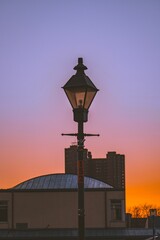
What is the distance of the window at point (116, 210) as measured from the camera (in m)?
58.1

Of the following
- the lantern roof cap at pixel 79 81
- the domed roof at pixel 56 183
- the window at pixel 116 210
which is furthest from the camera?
the domed roof at pixel 56 183

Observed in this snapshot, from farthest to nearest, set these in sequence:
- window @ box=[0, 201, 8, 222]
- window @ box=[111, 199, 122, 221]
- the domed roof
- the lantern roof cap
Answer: the domed roof
window @ box=[0, 201, 8, 222]
window @ box=[111, 199, 122, 221]
the lantern roof cap

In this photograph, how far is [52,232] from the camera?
2298 inches

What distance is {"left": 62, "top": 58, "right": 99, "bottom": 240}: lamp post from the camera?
468 inches

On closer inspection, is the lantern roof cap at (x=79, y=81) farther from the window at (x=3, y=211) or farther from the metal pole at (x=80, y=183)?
the window at (x=3, y=211)

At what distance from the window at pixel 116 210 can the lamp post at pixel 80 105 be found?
152ft

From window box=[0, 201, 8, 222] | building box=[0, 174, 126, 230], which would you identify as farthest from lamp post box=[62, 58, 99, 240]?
window box=[0, 201, 8, 222]

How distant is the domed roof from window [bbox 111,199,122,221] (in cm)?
461

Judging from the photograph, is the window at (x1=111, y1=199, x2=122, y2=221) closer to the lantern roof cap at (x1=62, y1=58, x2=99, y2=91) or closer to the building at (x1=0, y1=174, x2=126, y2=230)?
the building at (x1=0, y1=174, x2=126, y2=230)

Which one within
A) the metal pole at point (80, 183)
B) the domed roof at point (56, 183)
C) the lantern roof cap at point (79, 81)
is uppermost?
the domed roof at point (56, 183)

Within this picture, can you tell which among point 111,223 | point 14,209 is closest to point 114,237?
point 111,223

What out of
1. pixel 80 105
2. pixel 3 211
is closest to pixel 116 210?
pixel 3 211

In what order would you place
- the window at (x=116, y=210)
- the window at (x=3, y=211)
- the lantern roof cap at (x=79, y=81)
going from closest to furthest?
1. the lantern roof cap at (x=79, y=81)
2. the window at (x=116, y=210)
3. the window at (x=3, y=211)

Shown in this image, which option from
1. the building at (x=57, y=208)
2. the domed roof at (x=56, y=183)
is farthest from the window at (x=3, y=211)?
the domed roof at (x=56, y=183)
